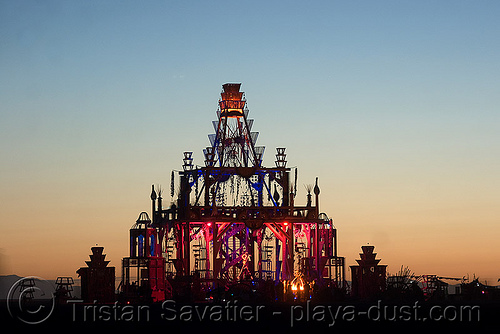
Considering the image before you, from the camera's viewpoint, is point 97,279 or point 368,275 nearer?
point 97,279

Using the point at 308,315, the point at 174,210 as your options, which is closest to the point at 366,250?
the point at 174,210

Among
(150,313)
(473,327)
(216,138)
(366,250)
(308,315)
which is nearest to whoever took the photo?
(473,327)

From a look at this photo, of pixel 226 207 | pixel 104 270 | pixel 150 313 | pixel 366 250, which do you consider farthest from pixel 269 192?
pixel 150 313

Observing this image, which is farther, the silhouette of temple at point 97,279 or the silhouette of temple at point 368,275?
the silhouette of temple at point 368,275

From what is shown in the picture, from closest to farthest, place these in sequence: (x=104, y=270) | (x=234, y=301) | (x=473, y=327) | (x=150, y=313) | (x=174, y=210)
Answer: (x=473, y=327)
(x=150, y=313)
(x=234, y=301)
(x=104, y=270)
(x=174, y=210)

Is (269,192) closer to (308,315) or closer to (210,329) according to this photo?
(308,315)

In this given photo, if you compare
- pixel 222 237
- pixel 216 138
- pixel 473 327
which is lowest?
pixel 473 327

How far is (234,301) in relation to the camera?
50562 mm

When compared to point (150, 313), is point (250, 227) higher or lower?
higher

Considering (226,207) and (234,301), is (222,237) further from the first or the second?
(234,301)

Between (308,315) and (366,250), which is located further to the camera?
(366,250)

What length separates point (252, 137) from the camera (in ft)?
241

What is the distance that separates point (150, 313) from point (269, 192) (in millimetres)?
26427

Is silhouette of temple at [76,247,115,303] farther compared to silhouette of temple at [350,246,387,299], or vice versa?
silhouette of temple at [350,246,387,299]
